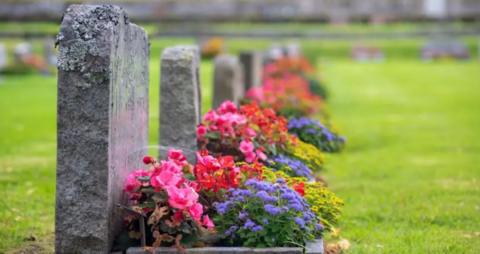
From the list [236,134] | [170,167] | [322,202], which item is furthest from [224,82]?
[170,167]

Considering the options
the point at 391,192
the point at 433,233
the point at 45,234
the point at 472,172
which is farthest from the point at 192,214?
the point at 472,172

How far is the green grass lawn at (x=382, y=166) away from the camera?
7179 mm

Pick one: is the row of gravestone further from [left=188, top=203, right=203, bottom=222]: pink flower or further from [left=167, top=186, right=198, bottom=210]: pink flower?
[left=188, top=203, right=203, bottom=222]: pink flower

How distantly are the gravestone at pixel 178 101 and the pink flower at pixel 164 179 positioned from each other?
7.27 feet

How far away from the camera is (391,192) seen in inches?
368

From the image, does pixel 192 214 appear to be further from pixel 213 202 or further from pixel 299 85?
pixel 299 85

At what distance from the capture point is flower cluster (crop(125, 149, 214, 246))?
5.41 meters

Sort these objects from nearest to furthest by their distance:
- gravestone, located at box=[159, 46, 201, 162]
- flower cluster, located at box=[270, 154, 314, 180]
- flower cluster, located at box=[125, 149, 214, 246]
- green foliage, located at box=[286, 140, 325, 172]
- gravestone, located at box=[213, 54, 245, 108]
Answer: flower cluster, located at box=[125, 149, 214, 246]
flower cluster, located at box=[270, 154, 314, 180]
gravestone, located at box=[159, 46, 201, 162]
green foliage, located at box=[286, 140, 325, 172]
gravestone, located at box=[213, 54, 245, 108]

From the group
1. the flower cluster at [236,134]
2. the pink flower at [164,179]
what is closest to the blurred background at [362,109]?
the flower cluster at [236,134]

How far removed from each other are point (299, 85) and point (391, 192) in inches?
301

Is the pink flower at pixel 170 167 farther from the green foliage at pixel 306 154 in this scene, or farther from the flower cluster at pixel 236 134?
the green foliage at pixel 306 154

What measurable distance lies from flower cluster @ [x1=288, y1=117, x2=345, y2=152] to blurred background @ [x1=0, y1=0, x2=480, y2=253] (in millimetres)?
380

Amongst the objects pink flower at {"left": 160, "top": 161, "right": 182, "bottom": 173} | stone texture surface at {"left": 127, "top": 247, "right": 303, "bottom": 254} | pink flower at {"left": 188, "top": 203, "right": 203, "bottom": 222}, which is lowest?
stone texture surface at {"left": 127, "top": 247, "right": 303, "bottom": 254}

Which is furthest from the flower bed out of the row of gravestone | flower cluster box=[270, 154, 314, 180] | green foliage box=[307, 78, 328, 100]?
green foliage box=[307, 78, 328, 100]
